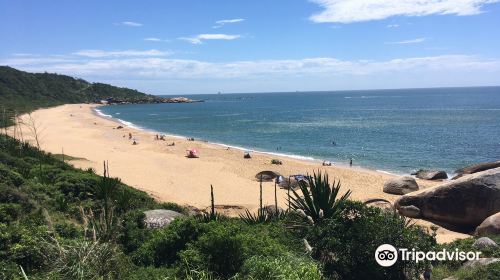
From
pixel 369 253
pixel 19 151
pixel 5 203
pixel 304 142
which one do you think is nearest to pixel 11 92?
pixel 304 142

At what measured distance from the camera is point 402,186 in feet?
77.1

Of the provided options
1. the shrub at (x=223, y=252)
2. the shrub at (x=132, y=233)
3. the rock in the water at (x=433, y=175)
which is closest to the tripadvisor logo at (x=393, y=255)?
the shrub at (x=223, y=252)

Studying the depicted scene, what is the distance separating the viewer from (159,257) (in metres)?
8.73

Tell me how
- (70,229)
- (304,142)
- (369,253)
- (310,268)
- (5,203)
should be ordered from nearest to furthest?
(310,268)
(369,253)
(70,229)
(5,203)
(304,142)

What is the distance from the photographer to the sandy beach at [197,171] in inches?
866

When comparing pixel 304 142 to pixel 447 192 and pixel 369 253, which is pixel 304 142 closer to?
pixel 447 192

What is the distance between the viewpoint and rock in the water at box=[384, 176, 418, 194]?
23.5 meters

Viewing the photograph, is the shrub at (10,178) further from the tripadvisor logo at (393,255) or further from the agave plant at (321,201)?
the tripadvisor logo at (393,255)

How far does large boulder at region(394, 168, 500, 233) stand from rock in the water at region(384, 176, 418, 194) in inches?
254

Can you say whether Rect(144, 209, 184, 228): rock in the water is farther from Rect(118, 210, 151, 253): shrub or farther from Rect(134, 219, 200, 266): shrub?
Rect(134, 219, 200, 266): shrub

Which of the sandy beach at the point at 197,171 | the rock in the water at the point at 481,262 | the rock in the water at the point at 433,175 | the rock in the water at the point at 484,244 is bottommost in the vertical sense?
the rock in the water at the point at 433,175

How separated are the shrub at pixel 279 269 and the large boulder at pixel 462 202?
10.6 metres

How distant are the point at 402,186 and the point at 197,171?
13571mm

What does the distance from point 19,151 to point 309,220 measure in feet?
60.5
